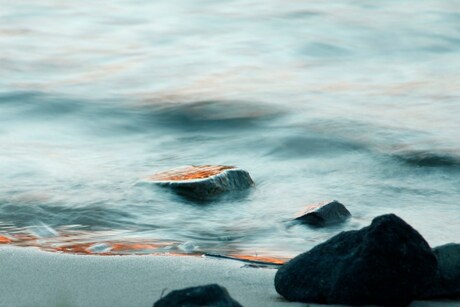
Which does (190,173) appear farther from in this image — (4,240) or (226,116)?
(226,116)

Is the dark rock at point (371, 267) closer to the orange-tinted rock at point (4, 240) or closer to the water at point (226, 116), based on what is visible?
the water at point (226, 116)

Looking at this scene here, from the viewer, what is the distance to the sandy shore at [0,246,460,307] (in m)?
2.57

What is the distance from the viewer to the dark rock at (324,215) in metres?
3.90

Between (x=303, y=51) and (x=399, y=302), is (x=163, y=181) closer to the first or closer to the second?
(x=399, y=302)

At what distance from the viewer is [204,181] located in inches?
173

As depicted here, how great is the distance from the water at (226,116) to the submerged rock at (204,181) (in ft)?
0.26

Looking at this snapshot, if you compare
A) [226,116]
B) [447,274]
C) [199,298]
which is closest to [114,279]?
[199,298]

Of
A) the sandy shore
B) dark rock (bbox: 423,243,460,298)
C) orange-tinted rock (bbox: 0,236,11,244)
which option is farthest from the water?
dark rock (bbox: 423,243,460,298)

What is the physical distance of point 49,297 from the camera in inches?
102

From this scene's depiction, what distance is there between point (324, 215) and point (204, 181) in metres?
0.70

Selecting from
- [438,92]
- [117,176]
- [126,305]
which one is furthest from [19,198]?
[438,92]

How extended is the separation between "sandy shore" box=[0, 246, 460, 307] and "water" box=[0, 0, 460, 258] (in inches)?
21.8

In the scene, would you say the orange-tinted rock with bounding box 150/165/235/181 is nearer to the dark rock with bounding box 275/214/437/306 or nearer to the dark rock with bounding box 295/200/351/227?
the dark rock with bounding box 295/200/351/227

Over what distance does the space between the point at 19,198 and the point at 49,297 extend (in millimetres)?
1857
